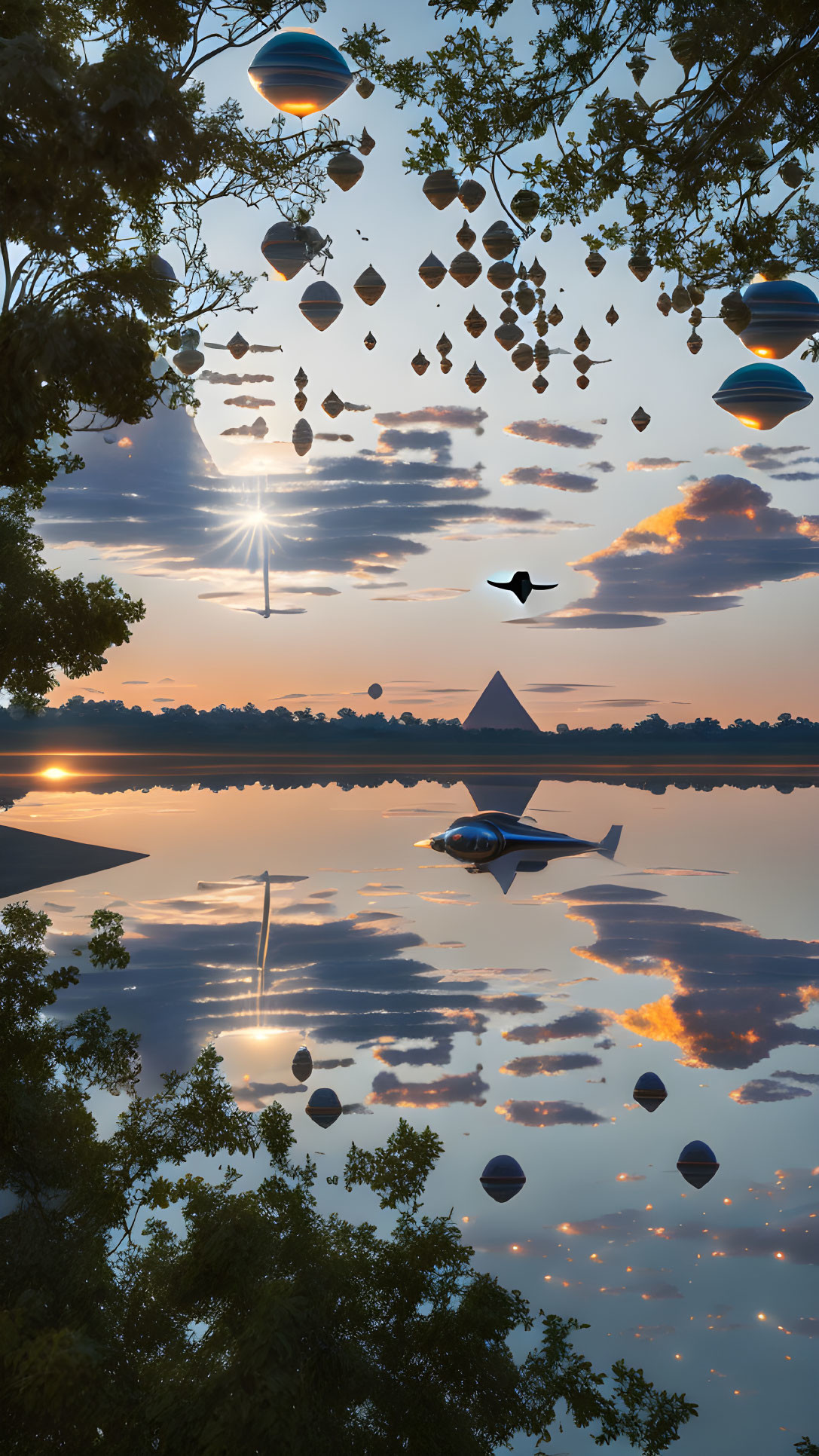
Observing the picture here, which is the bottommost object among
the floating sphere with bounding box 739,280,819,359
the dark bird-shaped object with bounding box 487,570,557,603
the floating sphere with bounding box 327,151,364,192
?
the dark bird-shaped object with bounding box 487,570,557,603

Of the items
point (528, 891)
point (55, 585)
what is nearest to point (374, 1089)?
point (55, 585)

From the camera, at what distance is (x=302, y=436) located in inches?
672

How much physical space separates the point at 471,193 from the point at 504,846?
7681 millimetres

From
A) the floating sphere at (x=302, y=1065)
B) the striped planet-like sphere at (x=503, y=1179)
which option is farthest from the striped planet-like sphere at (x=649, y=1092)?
the floating sphere at (x=302, y=1065)

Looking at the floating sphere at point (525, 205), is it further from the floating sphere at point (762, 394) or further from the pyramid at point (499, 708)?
the pyramid at point (499, 708)

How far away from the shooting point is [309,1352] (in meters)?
8.11

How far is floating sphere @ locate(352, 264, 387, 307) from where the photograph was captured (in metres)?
14.0

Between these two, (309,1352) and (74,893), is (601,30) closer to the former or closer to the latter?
(309,1352)

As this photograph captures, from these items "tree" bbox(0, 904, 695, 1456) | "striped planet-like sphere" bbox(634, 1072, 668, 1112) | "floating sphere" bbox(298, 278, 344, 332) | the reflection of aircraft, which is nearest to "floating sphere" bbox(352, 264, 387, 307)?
"floating sphere" bbox(298, 278, 344, 332)

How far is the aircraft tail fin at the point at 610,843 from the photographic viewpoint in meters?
12.8

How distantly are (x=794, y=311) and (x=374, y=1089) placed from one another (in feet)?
36.4

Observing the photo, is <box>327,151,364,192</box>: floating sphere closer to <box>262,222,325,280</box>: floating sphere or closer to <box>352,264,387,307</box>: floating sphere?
<box>262,222,325,280</box>: floating sphere

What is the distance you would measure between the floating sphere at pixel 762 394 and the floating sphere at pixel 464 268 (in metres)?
4.27

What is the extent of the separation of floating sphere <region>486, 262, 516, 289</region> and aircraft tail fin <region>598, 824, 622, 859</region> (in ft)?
22.8
